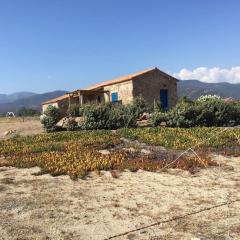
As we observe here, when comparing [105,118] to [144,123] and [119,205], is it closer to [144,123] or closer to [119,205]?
[144,123]

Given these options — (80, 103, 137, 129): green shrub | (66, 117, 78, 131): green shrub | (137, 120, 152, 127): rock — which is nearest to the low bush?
(137, 120, 152, 127): rock

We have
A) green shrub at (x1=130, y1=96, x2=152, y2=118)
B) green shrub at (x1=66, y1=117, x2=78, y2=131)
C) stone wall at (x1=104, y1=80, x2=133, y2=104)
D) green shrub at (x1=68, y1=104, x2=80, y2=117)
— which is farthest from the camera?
stone wall at (x1=104, y1=80, x2=133, y2=104)

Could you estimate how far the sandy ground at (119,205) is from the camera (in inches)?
294

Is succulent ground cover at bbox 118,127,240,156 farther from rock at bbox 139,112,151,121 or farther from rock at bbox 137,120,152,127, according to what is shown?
rock at bbox 139,112,151,121

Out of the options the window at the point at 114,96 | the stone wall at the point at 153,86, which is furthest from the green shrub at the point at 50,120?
the window at the point at 114,96

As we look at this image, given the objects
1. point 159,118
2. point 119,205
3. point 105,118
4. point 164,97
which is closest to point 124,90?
point 164,97

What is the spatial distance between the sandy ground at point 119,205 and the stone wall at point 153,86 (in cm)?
2756

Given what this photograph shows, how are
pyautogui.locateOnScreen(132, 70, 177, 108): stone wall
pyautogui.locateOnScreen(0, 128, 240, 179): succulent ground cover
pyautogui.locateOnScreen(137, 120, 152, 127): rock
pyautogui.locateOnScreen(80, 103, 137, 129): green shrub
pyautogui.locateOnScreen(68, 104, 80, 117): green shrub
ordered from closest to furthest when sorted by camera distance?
1. pyautogui.locateOnScreen(0, 128, 240, 179): succulent ground cover
2. pyautogui.locateOnScreen(80, 103, 137, 129): green shrub
3. pyautogui.locateOnScreen(137, 120, 152, 127): rock
4. pyautogui.locateOnScreen(68, 104, 80, 117): green shrub
5. pyautogui.locateOnScreen(132, 70, 177, 108): stone wall

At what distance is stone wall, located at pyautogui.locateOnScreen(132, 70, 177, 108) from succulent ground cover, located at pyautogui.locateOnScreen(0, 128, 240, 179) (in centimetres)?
1747

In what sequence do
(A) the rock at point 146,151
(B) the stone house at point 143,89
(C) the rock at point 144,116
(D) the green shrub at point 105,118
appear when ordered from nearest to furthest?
(A) the rock at point 146,151
(D) the green shrub at point 105,118
(C) the rock at point 144,116
(B) the stone house at point 143,89

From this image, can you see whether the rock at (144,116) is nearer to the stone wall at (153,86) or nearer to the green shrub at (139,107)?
the green shrub at (139,107)

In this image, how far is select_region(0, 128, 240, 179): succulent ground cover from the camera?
506 inches

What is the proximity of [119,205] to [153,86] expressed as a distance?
32.1 meters

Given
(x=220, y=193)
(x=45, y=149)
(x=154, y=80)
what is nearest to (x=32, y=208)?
(x=220, y=193)
